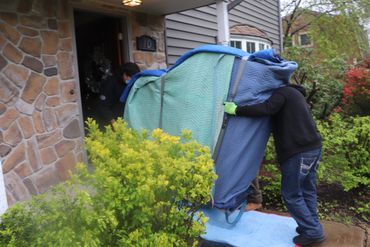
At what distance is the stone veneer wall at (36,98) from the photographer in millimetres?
3857

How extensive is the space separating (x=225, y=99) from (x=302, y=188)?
104cm

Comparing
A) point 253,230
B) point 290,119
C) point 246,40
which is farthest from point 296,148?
point 246,40

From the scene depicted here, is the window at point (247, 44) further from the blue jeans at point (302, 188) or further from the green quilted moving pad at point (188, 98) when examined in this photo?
the blue jeans at point (302, 188)

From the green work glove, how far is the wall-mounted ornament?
288cm

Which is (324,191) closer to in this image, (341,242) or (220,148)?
(341,242)

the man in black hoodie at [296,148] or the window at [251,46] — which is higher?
the window at [251,46]

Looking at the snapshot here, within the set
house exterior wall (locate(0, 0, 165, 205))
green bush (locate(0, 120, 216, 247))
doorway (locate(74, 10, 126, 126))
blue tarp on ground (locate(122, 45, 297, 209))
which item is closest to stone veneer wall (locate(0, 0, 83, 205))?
house exterior wall (locate(0, 0, 165, 205))

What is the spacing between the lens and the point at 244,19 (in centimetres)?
1048

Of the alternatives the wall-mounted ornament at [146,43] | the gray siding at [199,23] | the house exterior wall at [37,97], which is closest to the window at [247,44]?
the gray siding at [199,23]

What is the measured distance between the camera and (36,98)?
4.14 meters

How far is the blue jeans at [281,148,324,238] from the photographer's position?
3.01 metres

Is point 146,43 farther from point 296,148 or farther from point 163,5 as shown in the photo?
point 296,148

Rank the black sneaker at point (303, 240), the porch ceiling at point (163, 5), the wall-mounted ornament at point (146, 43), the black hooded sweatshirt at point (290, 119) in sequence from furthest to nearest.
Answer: the wall-mounted ornament at point (146, 43), the porch ceiling at point (163, 5), the black sneaker at point (303, 240), the black hooded sweatshirt at point (290, 119)

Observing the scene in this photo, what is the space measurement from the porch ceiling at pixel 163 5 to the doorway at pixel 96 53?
40 cm
